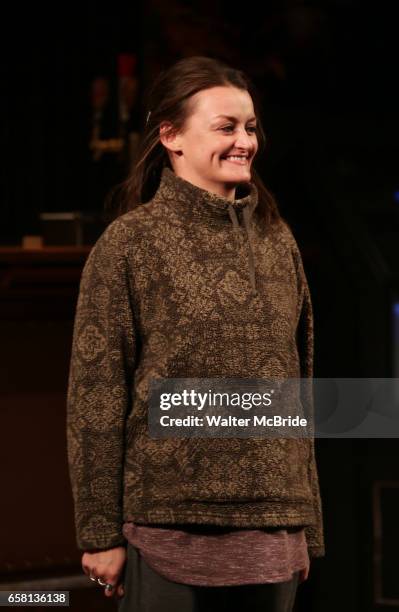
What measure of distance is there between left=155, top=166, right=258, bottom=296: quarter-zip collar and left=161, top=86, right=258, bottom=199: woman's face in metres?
0.03

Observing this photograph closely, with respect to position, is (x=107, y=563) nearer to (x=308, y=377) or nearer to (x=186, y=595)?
(x=186, y=595)

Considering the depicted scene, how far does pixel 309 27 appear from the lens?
3490 millimetres

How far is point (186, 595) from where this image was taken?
1.78 meters

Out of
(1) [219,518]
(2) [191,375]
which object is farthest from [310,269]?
(1) [219,518]

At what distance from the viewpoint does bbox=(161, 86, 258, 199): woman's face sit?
1.90 metres

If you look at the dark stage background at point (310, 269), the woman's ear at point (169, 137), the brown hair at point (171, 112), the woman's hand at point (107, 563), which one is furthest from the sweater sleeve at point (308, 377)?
the dark stage background at point (310, 269)

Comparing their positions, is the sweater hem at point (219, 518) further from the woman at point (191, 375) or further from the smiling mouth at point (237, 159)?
the smiling mouth at point (237, 159)

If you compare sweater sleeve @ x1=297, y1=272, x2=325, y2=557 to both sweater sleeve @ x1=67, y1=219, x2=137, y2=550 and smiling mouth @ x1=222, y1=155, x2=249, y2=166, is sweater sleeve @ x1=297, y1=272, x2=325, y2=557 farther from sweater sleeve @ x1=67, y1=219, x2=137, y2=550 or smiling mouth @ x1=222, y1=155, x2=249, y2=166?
sweater sleeve @ x1=67, y1=219, x2=137, y2=550

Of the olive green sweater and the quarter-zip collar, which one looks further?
the quarter-zip collar

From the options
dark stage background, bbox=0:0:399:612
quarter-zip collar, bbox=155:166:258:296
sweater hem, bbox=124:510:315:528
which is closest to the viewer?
sweater hem, bbox=124:510:315:528

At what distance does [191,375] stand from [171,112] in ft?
1.63

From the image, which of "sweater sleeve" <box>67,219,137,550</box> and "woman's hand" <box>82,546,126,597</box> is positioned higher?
"sweater sleeve" <box>67,219,137,550</box>

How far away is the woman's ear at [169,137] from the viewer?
77.1 inches

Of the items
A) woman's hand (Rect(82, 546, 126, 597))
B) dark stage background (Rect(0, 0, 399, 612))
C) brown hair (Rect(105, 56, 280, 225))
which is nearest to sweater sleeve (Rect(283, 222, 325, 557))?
brown hair (Rect(105, 56, 280, 225))
